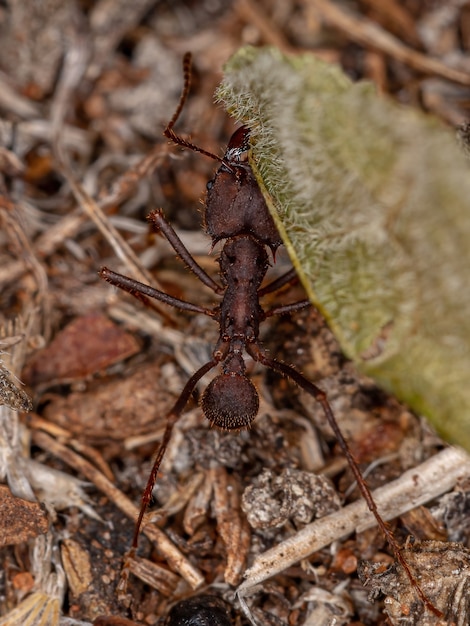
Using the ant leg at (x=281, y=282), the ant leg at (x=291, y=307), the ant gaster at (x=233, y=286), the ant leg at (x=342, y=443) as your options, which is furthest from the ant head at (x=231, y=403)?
the ant leg at (x=281, y=282)

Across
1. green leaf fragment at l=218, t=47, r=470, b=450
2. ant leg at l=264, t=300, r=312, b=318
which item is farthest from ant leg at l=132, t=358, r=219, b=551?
green leaf fragment at l=218, t=47, r=470, b=450

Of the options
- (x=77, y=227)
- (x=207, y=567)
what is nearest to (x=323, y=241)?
(x=207, y=567)

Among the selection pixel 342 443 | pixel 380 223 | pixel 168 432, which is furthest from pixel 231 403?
pixel 380 223

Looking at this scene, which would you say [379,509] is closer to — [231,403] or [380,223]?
[231,403]

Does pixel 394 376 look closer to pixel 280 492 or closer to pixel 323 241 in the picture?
pixel 323 241

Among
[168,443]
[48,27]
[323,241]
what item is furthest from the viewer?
[48,27]

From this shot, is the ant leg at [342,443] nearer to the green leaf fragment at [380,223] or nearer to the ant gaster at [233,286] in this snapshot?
the ant gaster at [233,286]

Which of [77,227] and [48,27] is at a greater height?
[48,27]

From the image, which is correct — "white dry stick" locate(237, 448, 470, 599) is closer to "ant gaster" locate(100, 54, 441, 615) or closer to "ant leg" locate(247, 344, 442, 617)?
"ant leg" locate(247, 344, 442, 617)
